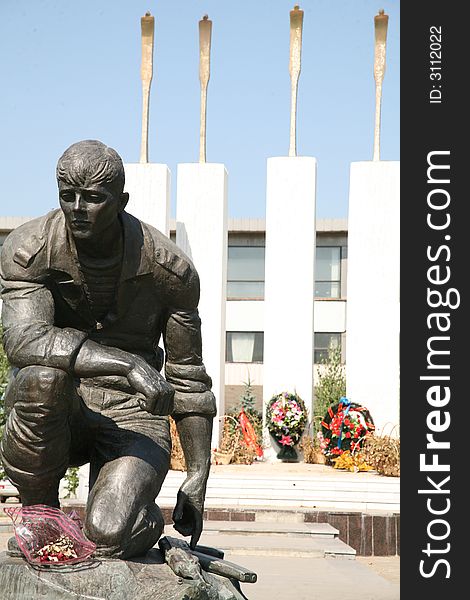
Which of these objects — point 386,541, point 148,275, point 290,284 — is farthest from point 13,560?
point 290,284

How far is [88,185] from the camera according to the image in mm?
4008

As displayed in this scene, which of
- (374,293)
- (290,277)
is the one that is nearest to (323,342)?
(374,293)

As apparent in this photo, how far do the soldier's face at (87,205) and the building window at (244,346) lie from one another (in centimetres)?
2579

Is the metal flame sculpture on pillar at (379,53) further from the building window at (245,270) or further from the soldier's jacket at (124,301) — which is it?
the soldier's jacket at (124,301)

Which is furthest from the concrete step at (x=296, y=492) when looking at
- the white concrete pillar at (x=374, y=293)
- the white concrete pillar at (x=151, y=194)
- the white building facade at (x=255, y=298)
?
the white building facade at (x=255, y=298)

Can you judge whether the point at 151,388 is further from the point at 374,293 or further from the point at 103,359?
the point at 374,293

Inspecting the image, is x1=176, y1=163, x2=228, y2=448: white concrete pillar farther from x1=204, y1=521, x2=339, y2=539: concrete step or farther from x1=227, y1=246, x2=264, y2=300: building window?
x1=227, y1=246, x2=264, y2=300: building window

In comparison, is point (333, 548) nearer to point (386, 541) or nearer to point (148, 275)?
point (386, 541)

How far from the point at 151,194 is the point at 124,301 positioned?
42.9 feet

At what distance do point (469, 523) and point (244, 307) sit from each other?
23.2 meters

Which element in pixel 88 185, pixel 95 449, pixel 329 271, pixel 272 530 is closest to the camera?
pixel 88 185

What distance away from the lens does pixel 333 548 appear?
8.12 metres

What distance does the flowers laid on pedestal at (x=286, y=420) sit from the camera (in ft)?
54.8

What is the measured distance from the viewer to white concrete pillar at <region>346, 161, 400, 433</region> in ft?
55.9
